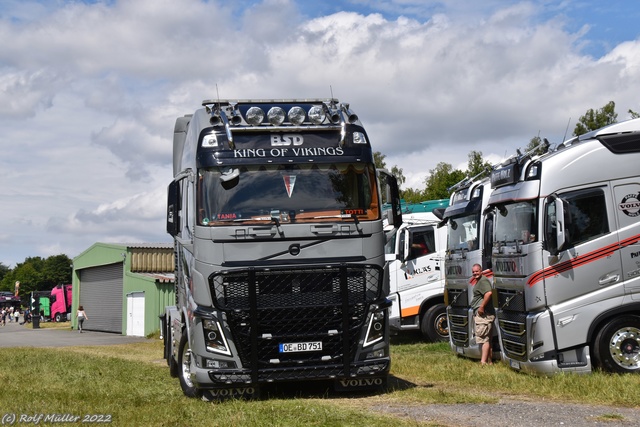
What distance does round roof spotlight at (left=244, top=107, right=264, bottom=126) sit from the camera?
11078mm

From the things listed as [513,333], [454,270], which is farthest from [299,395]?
[454,270]

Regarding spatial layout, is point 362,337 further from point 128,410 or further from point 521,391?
point 128,410

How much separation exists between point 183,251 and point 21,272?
A: 152 meters

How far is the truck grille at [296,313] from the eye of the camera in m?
10.5

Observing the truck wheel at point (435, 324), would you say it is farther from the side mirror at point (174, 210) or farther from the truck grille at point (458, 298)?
the side mirror at point (174, 210)

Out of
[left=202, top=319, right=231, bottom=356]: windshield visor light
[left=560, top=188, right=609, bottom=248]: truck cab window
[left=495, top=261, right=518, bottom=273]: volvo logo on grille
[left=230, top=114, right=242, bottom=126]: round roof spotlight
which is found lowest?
[left=202, top=319, right=231, bottom=356]: windshield visor light

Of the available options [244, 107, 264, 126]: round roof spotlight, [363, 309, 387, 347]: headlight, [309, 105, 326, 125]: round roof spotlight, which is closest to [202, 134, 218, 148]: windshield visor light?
[244, 107, 264, 126]: round roof spotlight

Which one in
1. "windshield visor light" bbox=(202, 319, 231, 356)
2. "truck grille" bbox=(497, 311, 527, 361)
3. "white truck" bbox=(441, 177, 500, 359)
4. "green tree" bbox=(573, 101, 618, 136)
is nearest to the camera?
"windshield visor light" bbox=(202, 319, 231, 356)

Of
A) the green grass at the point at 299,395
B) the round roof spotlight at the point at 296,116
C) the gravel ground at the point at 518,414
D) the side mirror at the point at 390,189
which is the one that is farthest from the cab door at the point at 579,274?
the round roof spotlight at the point at 296,116

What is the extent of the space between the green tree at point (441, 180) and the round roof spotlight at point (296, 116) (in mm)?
36499

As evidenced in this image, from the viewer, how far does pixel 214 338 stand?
34.5ft

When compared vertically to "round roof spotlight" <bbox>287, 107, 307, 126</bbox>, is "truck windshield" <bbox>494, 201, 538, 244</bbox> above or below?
below

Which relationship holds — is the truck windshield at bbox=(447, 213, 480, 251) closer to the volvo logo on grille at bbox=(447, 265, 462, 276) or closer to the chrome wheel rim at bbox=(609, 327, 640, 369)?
the volvo logo on grille at bbox=(447, 265, 462, 276)

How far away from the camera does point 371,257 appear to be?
10766 millimetres
